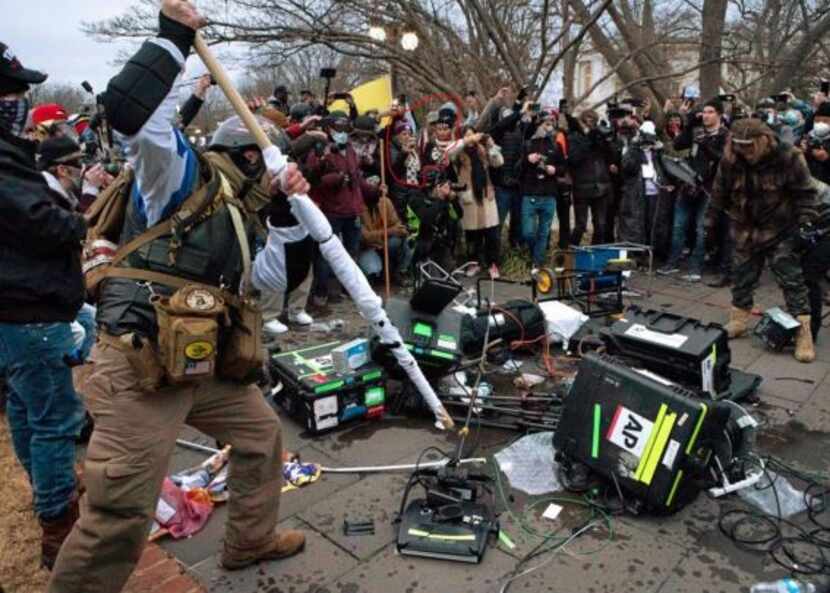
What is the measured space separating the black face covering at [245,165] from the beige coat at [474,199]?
537cm

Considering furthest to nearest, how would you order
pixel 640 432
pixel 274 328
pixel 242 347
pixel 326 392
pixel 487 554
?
pixel 274 328 < pixel 326 392 < pixel 640 432 < pixel 487 554 < pixel 242 347

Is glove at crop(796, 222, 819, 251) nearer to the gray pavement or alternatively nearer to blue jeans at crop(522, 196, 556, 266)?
the gray pavement

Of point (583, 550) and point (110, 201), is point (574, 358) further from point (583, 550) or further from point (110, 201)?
point (110, 201)

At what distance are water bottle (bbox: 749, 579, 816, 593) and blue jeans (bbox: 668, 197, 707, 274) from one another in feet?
18.9

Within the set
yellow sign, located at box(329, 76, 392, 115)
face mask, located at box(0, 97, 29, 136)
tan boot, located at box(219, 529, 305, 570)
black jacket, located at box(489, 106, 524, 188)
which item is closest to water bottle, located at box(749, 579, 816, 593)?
tan boot, located at box(219, 529, 305, 570)

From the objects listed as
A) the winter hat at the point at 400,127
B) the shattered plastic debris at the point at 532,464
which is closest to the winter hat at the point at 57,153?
the shattered plastic debris at the point at 532,464

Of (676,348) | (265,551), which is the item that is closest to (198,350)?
(265,551)

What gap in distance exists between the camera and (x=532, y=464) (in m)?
Answer: 3.78

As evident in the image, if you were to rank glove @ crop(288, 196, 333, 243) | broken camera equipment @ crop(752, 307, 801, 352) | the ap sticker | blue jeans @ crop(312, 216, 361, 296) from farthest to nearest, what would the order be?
blue jeans @ crop(312, 216, 361, 296)
broken camera equipment @ crop(752, 307, 801, 352)
the ap sticker
glove @ crop(288, 196, 333, 243)

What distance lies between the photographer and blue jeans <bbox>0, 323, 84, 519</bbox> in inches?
108

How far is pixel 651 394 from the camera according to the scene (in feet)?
11.0

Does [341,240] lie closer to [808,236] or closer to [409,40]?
[808,236]

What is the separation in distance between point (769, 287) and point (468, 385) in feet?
16.3

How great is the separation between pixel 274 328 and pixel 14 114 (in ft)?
12.1
